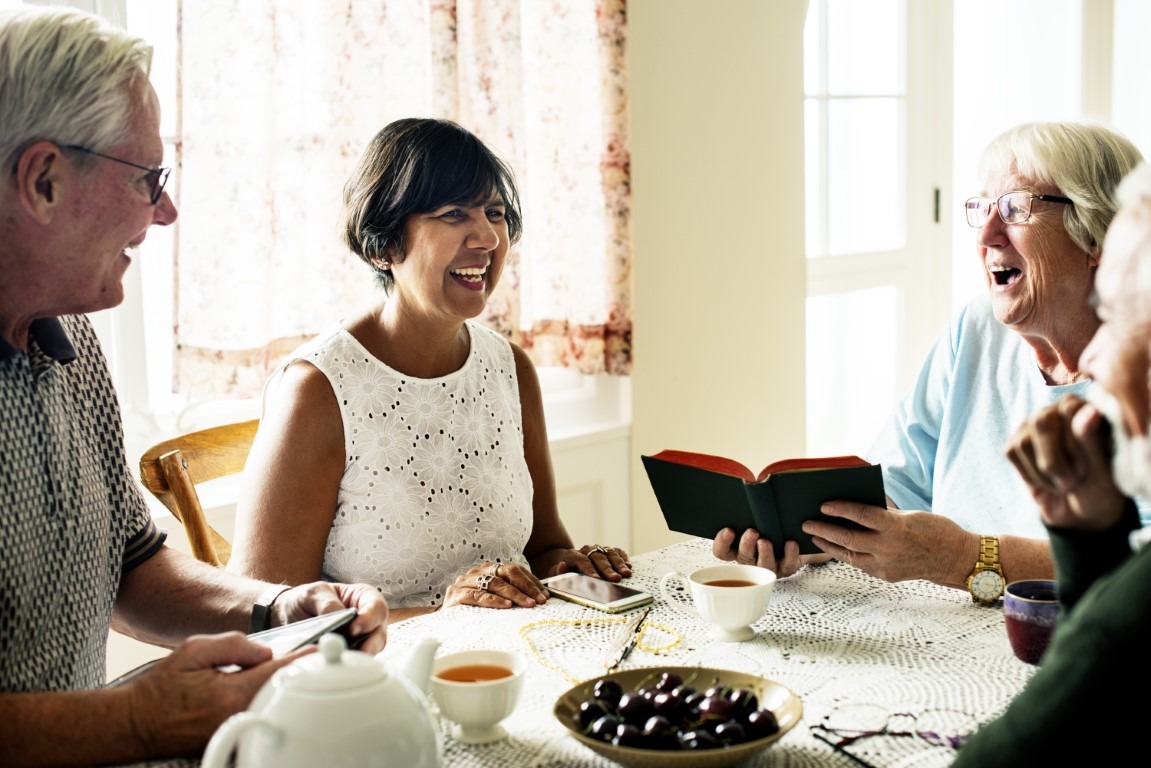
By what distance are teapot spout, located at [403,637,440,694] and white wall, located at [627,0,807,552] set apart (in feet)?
7.12

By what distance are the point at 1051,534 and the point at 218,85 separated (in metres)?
1.80

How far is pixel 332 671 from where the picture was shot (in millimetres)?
956

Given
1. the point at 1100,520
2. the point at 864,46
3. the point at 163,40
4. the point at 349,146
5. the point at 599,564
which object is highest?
the point at 864,46

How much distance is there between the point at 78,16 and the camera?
134 centimetres

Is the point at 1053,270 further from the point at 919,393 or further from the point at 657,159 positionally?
the point at 657,159

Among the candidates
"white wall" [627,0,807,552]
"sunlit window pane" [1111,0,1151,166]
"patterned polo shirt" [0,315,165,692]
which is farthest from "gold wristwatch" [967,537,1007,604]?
"sunlit window pane" [1111,0,1151,166]

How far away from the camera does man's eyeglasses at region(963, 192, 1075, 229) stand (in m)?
1.90

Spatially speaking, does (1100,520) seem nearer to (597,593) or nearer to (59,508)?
(597,593)

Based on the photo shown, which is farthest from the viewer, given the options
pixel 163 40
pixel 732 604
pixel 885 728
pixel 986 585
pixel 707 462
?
pixel 163 40

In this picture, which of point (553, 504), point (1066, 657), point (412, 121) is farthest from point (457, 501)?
point (1066, 657)

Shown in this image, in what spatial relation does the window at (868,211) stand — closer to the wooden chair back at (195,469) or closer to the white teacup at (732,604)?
the wooden chair back at (195,469)

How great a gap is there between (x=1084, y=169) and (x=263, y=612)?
4.63ft

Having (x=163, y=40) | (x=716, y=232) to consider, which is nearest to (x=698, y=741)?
(x=163, y=40)

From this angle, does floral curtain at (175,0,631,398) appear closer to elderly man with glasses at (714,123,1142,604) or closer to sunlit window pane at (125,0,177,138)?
sunlit window pane at (125,0,177,138)
